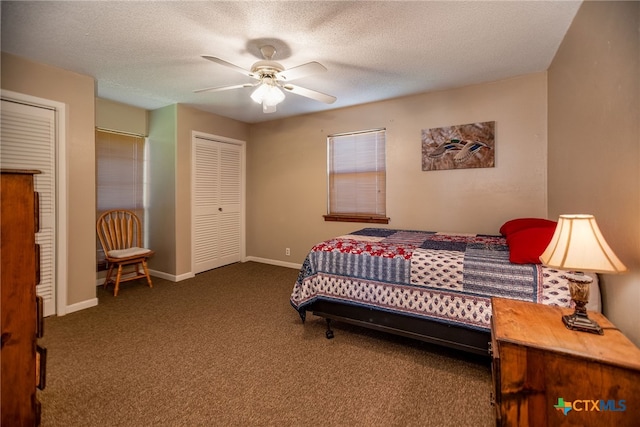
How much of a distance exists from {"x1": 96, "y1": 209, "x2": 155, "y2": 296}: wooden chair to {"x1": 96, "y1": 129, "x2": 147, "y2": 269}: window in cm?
21

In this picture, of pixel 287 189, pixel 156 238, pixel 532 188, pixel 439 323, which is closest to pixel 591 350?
pixel 439 323

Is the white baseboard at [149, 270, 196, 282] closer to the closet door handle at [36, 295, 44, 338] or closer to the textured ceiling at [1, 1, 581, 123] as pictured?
the textured ceiling at [1, 1, 581, 123]

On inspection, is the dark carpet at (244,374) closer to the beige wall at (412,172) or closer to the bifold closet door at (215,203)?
the bifold closet door at (215,203)

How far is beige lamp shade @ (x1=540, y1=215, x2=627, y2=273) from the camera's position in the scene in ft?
3.54

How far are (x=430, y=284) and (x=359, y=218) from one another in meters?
2.08

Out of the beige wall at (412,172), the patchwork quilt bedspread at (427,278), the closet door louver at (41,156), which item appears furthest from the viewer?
the beige wall at (412,172)

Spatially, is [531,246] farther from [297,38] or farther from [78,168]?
[78,168]

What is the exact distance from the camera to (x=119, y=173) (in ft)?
12.8

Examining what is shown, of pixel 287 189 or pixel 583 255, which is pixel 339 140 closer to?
pixel 287 189

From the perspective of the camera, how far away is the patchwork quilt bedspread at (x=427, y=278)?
1.73m

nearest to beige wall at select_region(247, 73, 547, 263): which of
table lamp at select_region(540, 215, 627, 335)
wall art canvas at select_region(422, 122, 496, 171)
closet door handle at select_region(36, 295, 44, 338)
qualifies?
wall art canvas at select_region(422, 122, 496, 171)

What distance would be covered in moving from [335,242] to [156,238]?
9.59 ft

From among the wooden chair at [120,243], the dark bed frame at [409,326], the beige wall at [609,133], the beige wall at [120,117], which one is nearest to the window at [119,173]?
the beige wall at [120,117]

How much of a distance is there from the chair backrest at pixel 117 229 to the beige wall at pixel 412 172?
1728 millimetres
